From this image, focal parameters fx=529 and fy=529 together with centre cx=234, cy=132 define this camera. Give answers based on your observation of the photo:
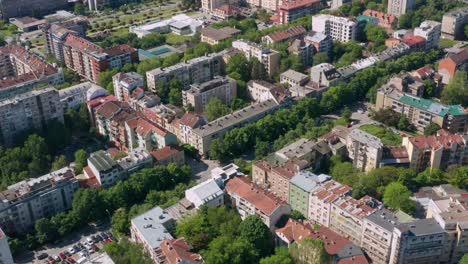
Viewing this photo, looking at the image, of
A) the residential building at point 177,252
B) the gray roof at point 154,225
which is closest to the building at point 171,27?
the gray roof at point 154,225

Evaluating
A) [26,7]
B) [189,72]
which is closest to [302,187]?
[189,72]

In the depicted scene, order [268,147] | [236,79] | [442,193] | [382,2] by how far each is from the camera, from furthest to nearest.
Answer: [382,2]
[236,79]
[268,147]
[442,193]

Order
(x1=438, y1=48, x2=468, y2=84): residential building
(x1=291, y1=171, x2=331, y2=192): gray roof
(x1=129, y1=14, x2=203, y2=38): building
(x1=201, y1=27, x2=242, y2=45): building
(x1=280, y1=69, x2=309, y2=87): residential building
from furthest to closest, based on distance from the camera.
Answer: (x1=129, y1=14, x2=203, y2=38): building, (x1=201, y1=27, x2=242, y2=45): building, (x1=438, y1=48, x2=468, y2=84): residential building, (x1=280, y1=69, x2=309, y2=87): residential building, (x1=291, y1=171, x2=331, y2=192): gray roof

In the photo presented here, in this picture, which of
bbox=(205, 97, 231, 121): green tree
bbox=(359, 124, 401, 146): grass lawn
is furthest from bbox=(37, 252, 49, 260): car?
bbox=(359, 124, 401, 146): grass lawn

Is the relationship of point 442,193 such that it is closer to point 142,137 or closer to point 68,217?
point 142,137

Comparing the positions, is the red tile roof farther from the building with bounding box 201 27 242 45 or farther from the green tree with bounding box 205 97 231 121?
the building with bounding box 201 27 242 45

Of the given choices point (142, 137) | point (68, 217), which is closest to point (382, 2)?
point (142, 137)

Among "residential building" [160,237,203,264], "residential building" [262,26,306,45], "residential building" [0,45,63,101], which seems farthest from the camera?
"residential building" [262,26,306,45]
